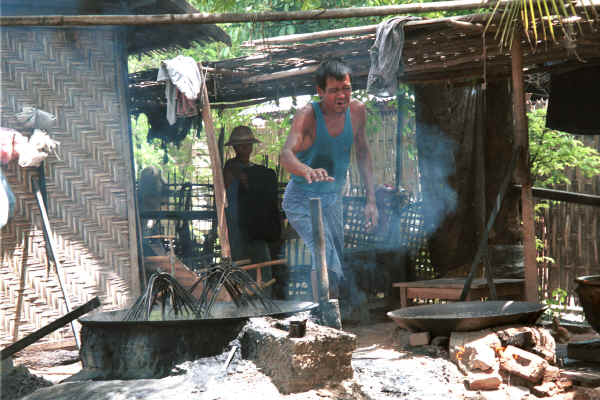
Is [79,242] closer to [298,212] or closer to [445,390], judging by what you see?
[298,212]

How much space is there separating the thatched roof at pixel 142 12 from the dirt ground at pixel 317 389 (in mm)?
4023

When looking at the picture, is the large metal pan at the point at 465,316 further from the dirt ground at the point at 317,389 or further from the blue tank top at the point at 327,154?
the blue tank top at the point at 327,154

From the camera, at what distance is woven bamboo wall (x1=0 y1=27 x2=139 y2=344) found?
6.45m

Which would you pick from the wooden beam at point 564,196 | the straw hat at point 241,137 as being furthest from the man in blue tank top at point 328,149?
the straw hat at point 241,137

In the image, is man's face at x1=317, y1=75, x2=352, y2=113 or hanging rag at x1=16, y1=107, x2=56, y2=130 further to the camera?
hanging rag at x1=16, y1=107, x2=56, y2=130

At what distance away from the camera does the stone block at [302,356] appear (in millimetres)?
3371

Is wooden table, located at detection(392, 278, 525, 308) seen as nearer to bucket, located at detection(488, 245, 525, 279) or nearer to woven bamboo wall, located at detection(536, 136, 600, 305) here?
bucket, located at detection(488, 245, 525, 279)

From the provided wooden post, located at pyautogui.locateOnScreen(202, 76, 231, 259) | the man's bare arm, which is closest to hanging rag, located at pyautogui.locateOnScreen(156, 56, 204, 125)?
wooden post, located at pyautogui.locateOnScreen(202, 76, 231, 259)

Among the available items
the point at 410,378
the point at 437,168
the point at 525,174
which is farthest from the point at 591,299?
the point at 437,168

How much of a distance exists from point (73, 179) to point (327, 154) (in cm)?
262

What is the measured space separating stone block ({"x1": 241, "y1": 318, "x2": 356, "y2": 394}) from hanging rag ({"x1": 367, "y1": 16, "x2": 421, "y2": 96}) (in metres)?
3.00

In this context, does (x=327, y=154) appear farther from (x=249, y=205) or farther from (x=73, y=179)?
Result: (x=73, y=179)

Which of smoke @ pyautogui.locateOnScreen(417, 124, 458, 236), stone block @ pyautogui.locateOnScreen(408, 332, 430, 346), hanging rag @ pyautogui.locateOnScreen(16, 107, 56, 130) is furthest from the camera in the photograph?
smoke @ pyautogui.locateOnScreen(417, 124, 458, 236)

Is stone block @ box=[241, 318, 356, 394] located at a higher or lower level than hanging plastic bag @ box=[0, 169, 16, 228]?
lower
